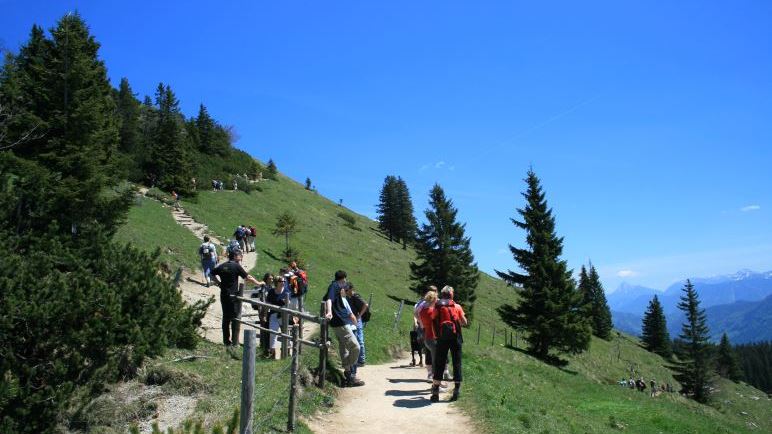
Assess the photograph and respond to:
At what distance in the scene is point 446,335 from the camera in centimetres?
1069

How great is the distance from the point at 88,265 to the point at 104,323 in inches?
102

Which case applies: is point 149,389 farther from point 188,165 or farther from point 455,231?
point 188,165

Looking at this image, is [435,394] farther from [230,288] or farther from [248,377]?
[248,377]

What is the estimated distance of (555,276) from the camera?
35562 mm

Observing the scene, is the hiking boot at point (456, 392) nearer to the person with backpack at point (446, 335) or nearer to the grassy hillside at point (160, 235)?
the person with backpack at point (446, 335)

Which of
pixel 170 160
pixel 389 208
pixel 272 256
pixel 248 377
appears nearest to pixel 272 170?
pixel 389 208

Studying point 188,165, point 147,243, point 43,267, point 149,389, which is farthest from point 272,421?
point 188,165

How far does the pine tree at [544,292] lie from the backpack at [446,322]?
2503 cm

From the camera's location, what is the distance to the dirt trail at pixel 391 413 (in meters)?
9.29

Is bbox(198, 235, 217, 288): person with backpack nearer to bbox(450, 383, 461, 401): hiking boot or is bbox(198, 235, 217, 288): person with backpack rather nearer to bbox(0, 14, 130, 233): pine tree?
bbox(0, 14, 130, 233): pine tree

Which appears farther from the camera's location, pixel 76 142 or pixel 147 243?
pixel 147 243

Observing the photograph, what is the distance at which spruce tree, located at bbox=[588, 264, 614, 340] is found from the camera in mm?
72438

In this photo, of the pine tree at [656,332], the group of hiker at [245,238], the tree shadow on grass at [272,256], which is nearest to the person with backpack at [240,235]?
the group of hiker at [245,238]

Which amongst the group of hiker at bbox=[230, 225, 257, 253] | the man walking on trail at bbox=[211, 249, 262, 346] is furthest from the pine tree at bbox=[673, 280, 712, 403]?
the man walking on trail at bbox=[211, 249, 262, 346]
